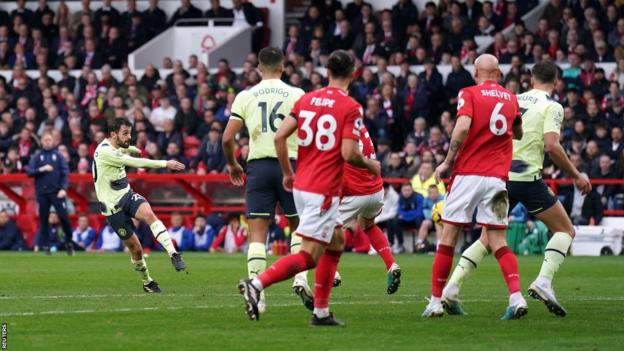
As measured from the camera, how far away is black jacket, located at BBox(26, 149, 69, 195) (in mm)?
26781

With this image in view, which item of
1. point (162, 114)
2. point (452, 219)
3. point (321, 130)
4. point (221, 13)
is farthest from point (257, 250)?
point (221, 13)

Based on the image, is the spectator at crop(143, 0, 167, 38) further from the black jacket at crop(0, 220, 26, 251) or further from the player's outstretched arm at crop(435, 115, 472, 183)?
the player's outstretched arm at crop(435, 115, 472, 183)

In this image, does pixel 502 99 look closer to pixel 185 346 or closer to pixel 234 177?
pixel 234 177

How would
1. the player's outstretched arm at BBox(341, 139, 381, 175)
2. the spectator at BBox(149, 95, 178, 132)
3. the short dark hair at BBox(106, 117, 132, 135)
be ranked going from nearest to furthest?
1. the player's outstretched arm at BBox(341, 139, 381, 175)
2. the short dark hair at BBox(106, 117, 132, 135)
3. the spectator at BBox(149, 95, 178, 132)

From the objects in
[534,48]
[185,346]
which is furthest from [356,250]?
[185,346]

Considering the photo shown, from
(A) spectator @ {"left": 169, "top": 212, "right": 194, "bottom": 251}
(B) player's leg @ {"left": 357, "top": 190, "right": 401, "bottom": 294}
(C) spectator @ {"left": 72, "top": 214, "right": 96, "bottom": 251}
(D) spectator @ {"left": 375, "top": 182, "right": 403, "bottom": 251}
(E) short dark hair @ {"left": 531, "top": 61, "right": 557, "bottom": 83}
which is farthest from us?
(C) spectator @ {"left": 72, "top": 214, "right": 96, "bottom": 251}

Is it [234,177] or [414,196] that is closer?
[234,177]

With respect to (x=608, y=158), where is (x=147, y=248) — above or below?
below

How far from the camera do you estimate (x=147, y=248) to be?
28.6 m

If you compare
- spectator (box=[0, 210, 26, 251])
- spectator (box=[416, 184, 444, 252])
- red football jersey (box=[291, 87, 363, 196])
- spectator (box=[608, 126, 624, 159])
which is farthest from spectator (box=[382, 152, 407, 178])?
red football jersey (box=[291, 87, 363, 196])

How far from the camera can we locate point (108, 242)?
29.5 m

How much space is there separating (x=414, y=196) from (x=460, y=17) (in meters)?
6.10

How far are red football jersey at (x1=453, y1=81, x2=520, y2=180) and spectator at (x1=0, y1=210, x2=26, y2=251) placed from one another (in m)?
19.1

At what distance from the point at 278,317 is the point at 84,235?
18.4 m
